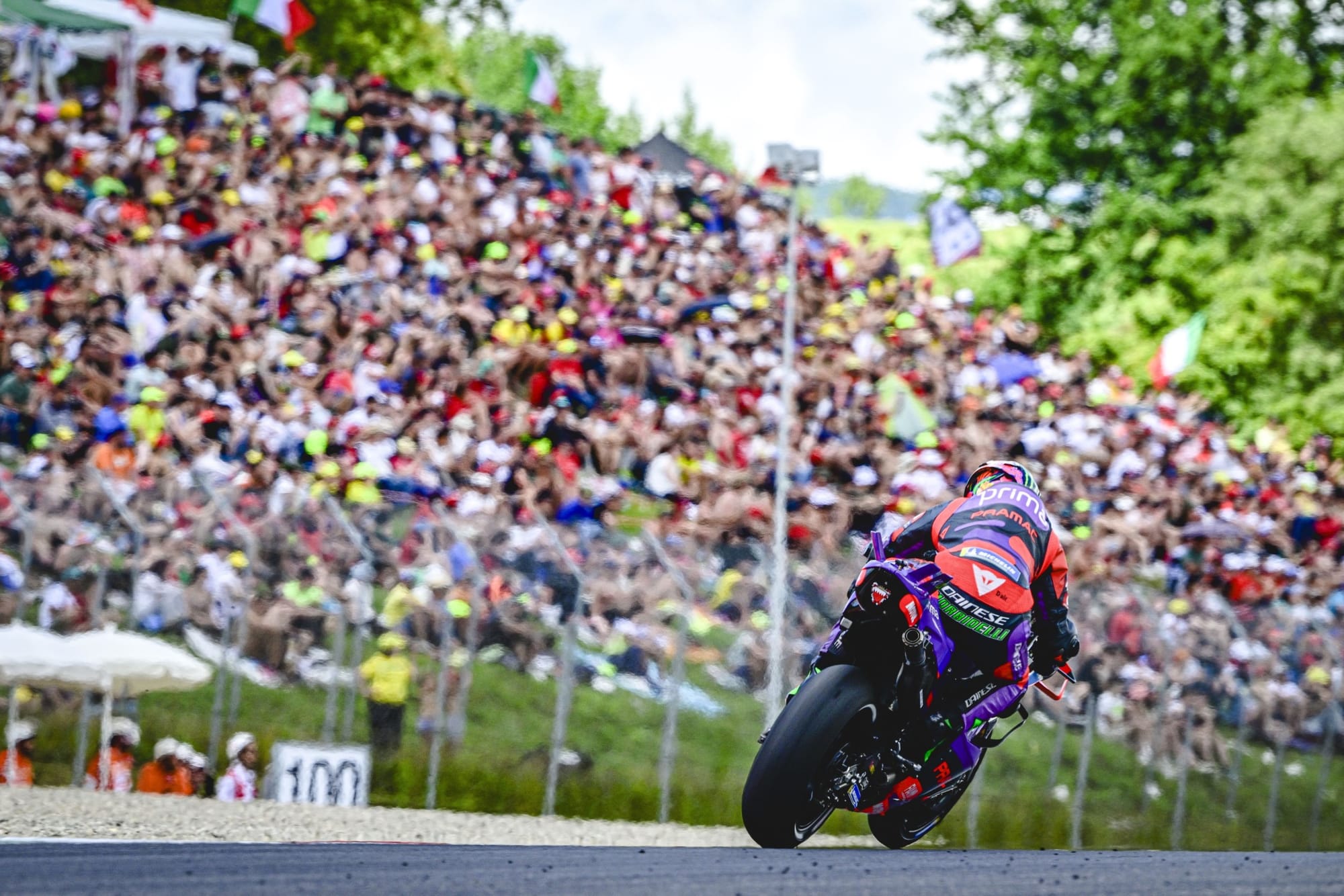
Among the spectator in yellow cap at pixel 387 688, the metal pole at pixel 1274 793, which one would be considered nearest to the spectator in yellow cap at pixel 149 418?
the spectator in yellow cap at pixel 387 688

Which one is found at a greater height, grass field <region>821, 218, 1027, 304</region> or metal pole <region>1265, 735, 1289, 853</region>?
grass field <region>821, 218, 1027, 304</region>

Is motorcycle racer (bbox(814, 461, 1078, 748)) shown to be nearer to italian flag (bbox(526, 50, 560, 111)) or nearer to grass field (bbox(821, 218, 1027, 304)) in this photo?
italian flag (bbox(526, 50, 560, 111))

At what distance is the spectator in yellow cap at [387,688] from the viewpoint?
1266 centimetres

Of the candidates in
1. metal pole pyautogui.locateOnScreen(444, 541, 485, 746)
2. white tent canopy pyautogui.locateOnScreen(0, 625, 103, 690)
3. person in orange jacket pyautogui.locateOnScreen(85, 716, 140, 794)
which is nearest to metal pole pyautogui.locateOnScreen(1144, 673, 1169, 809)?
metal pole pyautogui.locateOnScreen(444, 541, 485, 746)

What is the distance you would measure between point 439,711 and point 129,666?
91.8 inches

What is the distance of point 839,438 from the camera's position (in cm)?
1883

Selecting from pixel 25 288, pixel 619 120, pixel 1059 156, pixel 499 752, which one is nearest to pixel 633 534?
pixel 499 752

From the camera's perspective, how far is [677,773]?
13.4m

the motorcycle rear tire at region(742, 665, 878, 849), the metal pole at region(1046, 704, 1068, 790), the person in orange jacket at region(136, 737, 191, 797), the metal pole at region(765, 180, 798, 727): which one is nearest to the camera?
the motorcycle rear tire at region(742, 665, 878, 849)

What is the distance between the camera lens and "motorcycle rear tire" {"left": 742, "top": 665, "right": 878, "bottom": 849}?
591cm

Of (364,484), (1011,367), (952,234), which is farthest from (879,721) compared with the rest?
(952,234)

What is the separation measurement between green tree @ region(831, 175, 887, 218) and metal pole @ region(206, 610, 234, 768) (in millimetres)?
105319

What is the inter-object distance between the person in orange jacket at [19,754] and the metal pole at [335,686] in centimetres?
207

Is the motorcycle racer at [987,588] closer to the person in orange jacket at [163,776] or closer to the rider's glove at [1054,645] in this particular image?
the rider's glove at [1054,645]
